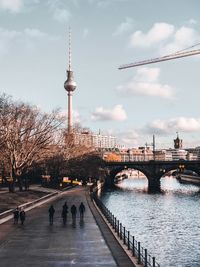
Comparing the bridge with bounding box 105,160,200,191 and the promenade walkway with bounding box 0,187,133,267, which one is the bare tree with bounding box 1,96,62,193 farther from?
the bridge with bounding box 105,160,200,191

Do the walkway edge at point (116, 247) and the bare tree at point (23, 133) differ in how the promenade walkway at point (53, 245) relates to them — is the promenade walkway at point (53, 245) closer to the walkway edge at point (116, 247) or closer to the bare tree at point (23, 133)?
the walkway edge at point (116, 247)

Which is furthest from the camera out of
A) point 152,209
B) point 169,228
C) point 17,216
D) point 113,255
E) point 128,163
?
point 128,163

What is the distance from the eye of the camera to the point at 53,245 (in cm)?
3055

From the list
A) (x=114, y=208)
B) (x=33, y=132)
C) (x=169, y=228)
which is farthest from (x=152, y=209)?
(x=33, y=132)

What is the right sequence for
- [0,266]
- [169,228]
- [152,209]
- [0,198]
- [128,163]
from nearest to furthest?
[0,266] < [169,228] < [0,198] < [152,209] < [128,163]

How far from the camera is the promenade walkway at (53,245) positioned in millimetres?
25359

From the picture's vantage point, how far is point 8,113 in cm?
7800

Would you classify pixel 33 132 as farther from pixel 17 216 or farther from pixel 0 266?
pixel 0 266

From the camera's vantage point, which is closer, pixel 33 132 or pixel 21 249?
pixel 21 249

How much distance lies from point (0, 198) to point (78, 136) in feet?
278

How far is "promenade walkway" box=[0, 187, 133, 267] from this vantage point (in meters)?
25.4

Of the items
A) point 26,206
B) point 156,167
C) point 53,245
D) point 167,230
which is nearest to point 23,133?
point 26,206

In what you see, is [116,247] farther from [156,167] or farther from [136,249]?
[156,167]

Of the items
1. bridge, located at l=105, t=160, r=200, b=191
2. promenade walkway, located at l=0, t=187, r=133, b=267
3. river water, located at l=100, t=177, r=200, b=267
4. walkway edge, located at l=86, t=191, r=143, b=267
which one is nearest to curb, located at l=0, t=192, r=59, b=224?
promenade walkway, located at l=0, t=187, r=133, b=267
